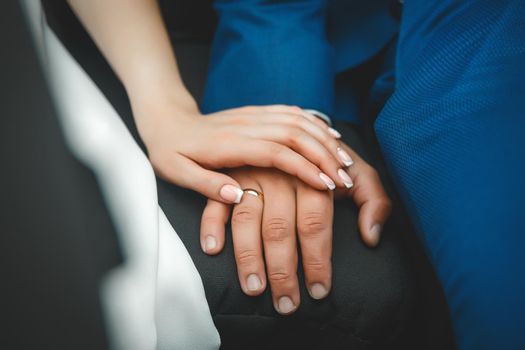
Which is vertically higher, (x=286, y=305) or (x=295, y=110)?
(x=295, y=110)

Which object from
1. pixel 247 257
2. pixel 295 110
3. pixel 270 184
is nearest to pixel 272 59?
pixel 295 110

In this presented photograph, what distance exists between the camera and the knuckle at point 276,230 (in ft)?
1.68

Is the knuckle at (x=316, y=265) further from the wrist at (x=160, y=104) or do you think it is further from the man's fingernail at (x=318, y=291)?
the wrist at (x=160, y=104)

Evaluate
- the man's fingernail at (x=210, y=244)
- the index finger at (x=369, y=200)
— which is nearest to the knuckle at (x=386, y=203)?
the index finger at (x=369, y=200)

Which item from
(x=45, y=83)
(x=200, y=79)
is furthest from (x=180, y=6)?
(x=45, y=83)

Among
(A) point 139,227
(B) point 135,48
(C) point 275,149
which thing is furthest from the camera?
(B) point 135,48

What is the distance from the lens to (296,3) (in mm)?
742

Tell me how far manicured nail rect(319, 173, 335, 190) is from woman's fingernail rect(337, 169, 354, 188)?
0.02 meters

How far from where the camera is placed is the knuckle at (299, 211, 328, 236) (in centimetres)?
51

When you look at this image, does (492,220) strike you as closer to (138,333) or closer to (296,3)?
Result: (138,333)

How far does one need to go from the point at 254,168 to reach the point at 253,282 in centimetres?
16

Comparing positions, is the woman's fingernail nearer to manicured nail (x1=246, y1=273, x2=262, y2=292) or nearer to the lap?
the lap

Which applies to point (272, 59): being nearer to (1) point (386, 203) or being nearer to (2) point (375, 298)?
(1) point (386, 203)

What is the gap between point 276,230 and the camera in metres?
0.51
